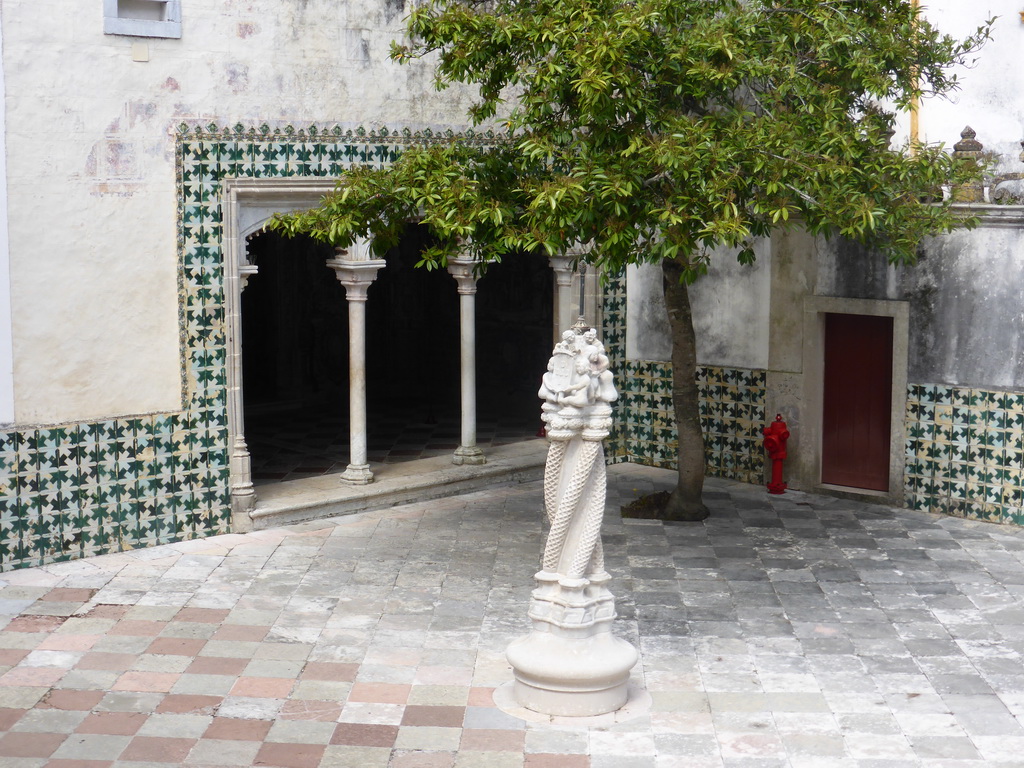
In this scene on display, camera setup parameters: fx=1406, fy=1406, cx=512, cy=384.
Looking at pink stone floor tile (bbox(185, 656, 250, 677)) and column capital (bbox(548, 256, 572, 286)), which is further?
column capital (bbox(548, 256, 572, 286))

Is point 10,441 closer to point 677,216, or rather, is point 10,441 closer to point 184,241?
point 184,241

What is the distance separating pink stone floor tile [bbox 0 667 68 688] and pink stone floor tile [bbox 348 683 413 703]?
70.3 inches

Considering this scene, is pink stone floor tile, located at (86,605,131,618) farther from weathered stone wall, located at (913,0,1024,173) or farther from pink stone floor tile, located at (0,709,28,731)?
weathered stone wall, located at (913,0,1024,173)

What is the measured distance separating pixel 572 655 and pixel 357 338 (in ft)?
17.2

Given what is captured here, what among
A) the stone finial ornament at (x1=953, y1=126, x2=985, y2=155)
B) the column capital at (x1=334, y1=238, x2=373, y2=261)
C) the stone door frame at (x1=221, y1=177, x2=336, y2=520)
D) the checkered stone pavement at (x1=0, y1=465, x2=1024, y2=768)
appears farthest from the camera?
the column capital at (x1=334, y1=238, x2=373, y2=261)

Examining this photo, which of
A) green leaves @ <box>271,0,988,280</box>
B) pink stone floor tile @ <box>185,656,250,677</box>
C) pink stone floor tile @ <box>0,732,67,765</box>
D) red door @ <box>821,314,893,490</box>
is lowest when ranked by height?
pink stone floor tile @ <box>0,732,67,765</box>

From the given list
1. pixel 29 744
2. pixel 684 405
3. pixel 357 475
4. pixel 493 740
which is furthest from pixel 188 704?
pixel 684 405

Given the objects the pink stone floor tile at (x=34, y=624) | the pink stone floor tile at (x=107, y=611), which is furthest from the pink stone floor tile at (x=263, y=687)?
the pink stone floor tile at (x=34, y=624)

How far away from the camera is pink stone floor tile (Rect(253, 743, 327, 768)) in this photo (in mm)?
7152

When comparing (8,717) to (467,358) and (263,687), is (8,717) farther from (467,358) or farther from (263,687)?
(467,358)

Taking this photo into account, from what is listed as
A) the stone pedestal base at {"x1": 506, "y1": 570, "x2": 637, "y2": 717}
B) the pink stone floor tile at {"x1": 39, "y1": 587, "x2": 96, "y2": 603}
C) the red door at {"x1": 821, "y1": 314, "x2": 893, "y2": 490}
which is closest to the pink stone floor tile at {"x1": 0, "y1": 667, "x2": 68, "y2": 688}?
the pink stone floor tile at {"x1": 39, "y1": 587, "x2": 96, "y2": 603}

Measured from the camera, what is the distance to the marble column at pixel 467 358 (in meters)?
13.1

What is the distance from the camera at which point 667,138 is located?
30.6ft

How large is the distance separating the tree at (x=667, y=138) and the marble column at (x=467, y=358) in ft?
8.73
